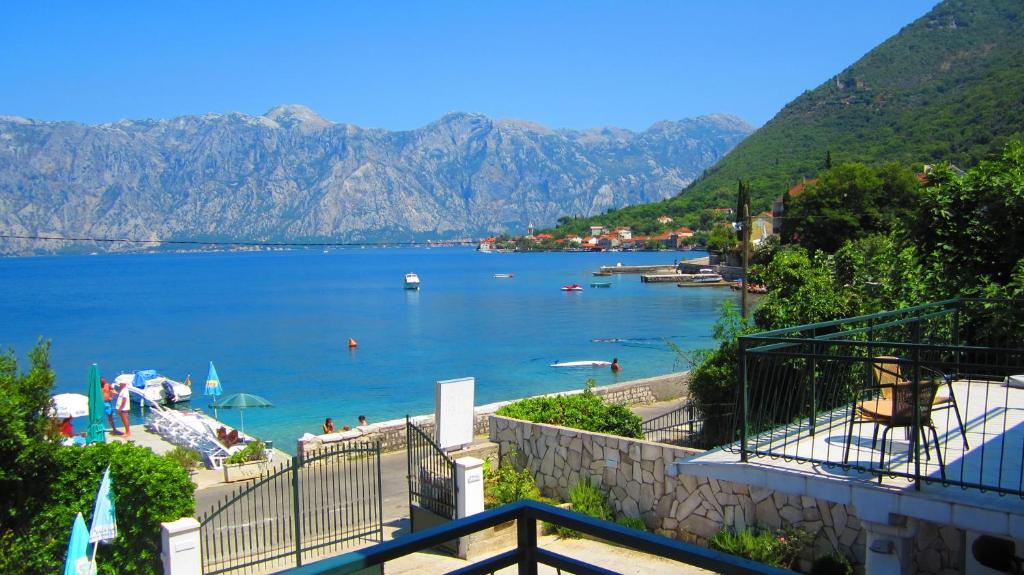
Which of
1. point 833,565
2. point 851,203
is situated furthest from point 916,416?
point 851,203

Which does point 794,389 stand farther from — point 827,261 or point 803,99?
point 803,99

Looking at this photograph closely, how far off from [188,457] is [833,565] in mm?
16216

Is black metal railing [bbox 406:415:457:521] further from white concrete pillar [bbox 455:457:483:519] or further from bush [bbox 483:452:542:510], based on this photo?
bush [bbox 483:452:542:510]

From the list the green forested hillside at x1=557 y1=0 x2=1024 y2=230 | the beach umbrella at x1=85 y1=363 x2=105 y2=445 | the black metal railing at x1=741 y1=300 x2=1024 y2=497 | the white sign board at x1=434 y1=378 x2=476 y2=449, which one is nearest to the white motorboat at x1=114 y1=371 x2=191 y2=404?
the beach umbrella at x1=85 y1=363 x2=105 y2=445

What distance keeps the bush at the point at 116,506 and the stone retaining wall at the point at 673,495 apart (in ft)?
17.7

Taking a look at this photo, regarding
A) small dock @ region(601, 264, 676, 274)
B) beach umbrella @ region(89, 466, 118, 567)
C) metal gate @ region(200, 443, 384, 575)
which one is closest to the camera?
beach umbrella @ region(89, 466, 118, 567)

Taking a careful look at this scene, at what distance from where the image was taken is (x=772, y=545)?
9102mm

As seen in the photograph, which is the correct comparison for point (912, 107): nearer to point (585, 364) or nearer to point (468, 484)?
point (585, 364)

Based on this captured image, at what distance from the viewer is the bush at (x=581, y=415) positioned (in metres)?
13.3

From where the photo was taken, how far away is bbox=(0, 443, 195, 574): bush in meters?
9.80

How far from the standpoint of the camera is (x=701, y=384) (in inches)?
594

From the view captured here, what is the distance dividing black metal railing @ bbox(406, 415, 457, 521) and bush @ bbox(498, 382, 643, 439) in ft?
7.11

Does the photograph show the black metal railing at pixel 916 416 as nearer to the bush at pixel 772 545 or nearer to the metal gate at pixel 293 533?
the bush at pixel 772 545

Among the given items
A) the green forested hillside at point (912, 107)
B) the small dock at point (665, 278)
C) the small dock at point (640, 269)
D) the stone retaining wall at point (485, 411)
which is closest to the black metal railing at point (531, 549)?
the stone retaining wall at point (485, 411)
